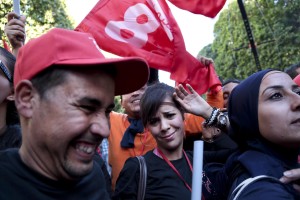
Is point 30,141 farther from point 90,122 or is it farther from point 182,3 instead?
point 182,3

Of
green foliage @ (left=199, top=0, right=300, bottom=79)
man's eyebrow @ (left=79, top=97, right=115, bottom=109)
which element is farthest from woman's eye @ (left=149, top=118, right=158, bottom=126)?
green foliage @ (left=199, top=0, right=300, bottom=79)

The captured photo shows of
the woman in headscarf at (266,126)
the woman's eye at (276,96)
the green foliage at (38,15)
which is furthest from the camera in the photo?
the green foliage at (38,15)

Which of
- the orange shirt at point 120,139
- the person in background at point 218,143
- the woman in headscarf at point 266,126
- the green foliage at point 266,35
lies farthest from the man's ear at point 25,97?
the green foliage at point 266,35

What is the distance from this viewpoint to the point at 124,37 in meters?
3.51

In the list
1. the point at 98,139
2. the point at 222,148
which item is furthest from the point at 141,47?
the point at 98,139

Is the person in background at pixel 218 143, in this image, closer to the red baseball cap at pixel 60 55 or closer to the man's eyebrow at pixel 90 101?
the red baseball cap at pixel 60 55

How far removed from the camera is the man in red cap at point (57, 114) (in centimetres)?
128

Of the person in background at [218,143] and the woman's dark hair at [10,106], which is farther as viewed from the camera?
the person in background at [218,143]

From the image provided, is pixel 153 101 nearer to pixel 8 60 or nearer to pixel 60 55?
pixel 8 60

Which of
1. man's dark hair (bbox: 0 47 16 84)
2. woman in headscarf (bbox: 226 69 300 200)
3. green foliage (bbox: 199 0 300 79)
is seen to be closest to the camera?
woman in headscarf (bbox: 226 69 300 200)

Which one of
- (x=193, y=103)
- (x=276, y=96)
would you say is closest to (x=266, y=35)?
(x=193, y=103)

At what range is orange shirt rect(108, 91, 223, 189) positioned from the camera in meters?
3.10

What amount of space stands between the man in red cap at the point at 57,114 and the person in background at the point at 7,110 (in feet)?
1.64

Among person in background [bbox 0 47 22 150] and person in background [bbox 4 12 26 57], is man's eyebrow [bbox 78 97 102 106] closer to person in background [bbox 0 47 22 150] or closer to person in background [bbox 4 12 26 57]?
person in background [bbox 0 47 22 150]
